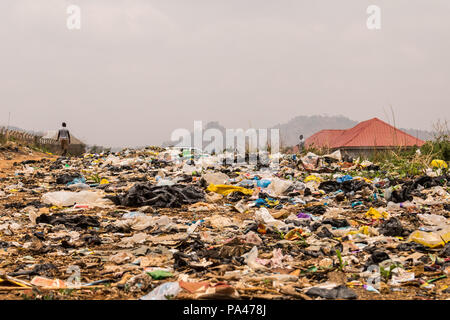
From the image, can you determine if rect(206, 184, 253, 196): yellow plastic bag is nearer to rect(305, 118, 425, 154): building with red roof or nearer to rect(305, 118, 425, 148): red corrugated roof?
rect(305, 118, 425, 154): building with red roof

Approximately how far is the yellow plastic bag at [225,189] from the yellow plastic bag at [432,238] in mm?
3042

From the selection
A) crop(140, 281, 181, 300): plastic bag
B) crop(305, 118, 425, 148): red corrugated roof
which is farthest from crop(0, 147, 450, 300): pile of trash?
crop(305, 118, 425, 148): red corrugated roof

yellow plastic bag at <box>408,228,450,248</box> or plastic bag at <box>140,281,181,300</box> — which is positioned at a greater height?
yellow plastic bag at <box>408,228,450,248</box>

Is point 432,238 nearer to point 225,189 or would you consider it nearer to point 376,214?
point 376,214

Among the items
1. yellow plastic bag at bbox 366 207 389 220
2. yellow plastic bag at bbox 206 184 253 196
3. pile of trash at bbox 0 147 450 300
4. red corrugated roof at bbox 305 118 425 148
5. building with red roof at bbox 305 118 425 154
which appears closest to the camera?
pile of trash at bbox 0 147 450 300

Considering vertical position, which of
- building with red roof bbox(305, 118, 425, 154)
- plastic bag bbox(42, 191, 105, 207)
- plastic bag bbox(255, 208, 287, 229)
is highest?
building with red roof bbox(305, 118, 425, 154)

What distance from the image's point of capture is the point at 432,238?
126 inches

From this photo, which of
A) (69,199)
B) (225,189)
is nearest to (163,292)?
(69,199)

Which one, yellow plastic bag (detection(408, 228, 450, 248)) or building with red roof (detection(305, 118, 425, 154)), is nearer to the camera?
yellow plastic bag (detection(408, 228, 450, 248))

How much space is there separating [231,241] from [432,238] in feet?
5.27

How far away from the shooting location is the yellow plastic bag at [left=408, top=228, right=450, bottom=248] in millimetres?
3154

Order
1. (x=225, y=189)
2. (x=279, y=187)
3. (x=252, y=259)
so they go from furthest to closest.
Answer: (x=225, y=189) → (x=279, y=187) → (x=252, y=259)
